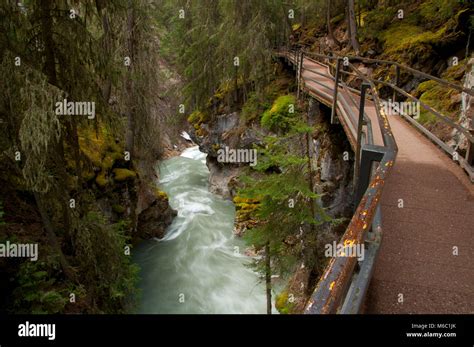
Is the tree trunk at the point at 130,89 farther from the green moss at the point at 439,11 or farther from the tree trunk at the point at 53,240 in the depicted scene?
the green moss at the point at 439,11

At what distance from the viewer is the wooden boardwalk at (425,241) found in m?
2.79

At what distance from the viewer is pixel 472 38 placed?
42.8ft

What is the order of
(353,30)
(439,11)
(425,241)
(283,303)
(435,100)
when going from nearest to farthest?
(425,241), (435,100), (283,303), (439,11), (353,30)

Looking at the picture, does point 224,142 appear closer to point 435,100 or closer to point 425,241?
point 435,100

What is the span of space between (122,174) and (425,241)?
43.8 feet

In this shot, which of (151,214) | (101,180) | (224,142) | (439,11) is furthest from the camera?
(224,142)

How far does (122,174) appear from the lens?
14.6 meters

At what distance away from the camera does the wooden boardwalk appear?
9.16 ft

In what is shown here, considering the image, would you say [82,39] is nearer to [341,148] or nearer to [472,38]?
[341,148]

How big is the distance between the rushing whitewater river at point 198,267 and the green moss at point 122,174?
14.0 ft

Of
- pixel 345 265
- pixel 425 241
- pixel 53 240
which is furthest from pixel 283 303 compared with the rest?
pixel 345 265

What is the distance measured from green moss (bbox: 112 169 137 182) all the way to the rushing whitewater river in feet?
14.0
